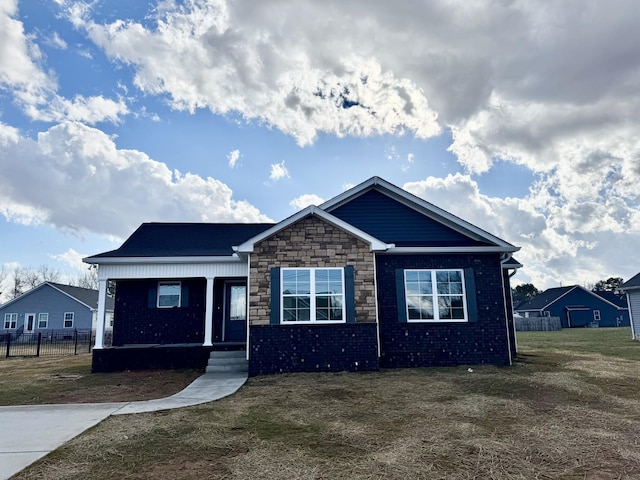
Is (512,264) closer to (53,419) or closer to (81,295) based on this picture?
(53,419)

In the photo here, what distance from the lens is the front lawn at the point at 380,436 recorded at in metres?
4.00

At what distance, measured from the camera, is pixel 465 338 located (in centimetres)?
1117

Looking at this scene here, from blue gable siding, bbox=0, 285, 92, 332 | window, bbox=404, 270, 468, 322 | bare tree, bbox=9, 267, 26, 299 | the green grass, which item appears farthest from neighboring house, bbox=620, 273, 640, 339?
bare tree, bbox=9, 267, 26, 299

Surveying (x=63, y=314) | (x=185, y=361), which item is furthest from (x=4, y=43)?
(x=63, y=314)

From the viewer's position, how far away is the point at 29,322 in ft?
116

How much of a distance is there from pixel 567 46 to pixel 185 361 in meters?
15.2

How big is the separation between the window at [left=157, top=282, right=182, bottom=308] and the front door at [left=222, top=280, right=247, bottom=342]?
1.63m

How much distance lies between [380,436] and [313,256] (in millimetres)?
6046

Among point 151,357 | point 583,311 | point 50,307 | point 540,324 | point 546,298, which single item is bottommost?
point 540,324

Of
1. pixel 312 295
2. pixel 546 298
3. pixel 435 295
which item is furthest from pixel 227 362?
pixel 546 298

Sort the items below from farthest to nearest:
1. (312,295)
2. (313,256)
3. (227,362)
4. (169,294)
Result: (169,294) < (227,362) < (313,256) < (312,295)

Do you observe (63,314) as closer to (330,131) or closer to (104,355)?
(104,355)

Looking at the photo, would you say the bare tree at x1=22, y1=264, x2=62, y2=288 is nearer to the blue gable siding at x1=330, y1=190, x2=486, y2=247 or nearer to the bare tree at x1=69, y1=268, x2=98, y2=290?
the bare tree at x1=69, y1=268, x2=98, y2=290

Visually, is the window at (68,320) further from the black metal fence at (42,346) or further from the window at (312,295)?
the window at (312,295)
